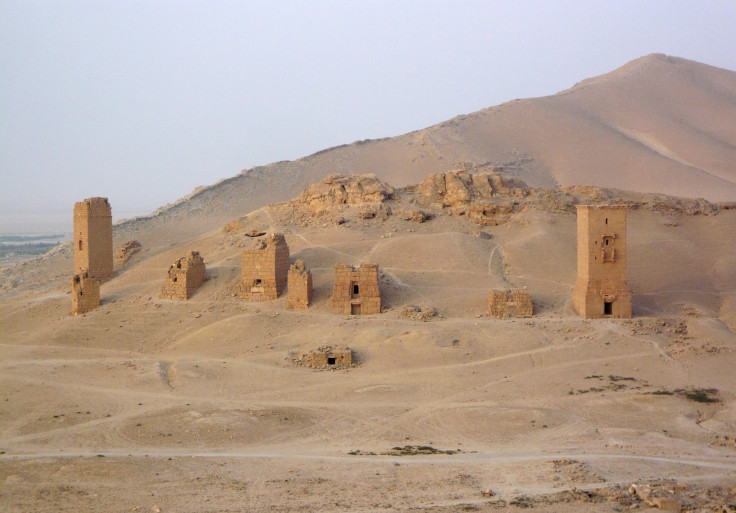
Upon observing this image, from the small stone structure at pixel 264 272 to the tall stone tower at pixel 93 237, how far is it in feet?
23.3

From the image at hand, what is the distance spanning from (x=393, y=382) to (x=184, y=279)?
30.9 feet

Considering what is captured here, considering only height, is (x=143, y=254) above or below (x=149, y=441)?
above

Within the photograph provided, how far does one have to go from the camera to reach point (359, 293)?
24625 millimetres

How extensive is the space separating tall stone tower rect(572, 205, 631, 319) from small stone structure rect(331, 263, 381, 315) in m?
6.11

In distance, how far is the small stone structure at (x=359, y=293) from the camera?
964 inches

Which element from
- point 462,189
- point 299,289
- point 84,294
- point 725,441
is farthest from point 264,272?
point 725,441

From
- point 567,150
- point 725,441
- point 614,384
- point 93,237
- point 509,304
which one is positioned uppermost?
point 567,150

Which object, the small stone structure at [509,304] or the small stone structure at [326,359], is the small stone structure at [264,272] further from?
the small stone structure at [509,304]

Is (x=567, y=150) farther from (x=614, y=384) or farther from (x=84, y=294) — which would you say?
(x=614, y=384)

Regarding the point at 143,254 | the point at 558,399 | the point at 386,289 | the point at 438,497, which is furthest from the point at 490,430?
the point at 143,254

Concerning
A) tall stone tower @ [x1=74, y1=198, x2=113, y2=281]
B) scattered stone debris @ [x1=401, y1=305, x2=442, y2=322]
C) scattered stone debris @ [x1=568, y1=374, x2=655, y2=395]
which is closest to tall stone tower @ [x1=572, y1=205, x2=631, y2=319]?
scattered stone debris @ [x1=568, y1=374, x2=655, y2=395]

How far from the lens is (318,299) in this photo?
83.0 ft

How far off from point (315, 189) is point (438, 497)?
931 inches

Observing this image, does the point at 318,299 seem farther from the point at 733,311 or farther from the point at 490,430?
the point at 733,311
